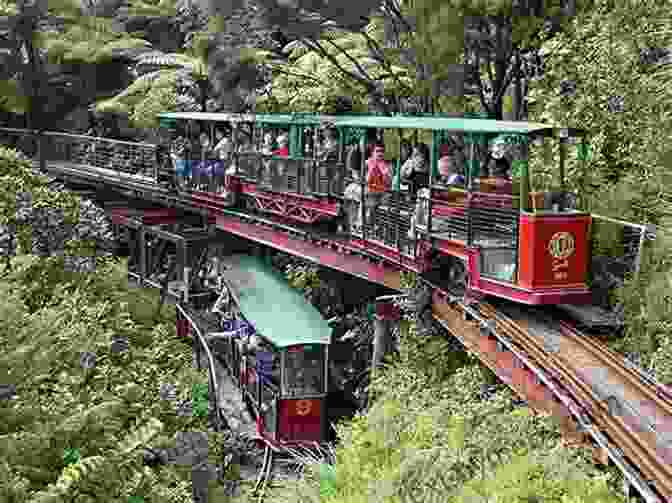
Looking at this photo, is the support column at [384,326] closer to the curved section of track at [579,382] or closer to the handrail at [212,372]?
the curved section of track at [579,382]

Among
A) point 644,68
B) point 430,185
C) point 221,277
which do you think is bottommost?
point 221,277

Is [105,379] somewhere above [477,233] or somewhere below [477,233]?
below

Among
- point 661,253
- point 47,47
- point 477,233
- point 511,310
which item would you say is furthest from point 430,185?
point 47,47

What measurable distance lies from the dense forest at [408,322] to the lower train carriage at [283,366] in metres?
1.00

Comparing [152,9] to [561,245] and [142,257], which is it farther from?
[561,245]

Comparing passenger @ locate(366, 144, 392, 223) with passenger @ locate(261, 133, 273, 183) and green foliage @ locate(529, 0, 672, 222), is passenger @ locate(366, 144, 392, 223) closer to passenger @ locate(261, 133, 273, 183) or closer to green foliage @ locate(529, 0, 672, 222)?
green foliage @ locate(529, 0, 672, 222)

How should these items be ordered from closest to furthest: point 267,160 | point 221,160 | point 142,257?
1. point 267,160
2. point 221,160
3. point 142,257

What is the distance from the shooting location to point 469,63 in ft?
58.9

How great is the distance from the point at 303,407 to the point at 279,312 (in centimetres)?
232

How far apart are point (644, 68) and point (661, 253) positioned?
13.9 ft

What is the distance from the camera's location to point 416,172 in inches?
554

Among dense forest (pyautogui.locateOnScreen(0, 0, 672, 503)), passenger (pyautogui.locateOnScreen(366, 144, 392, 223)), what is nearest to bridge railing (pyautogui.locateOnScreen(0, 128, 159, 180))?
dense forest (pyautogui.locateOnScreen(0, 0, 672, 503))

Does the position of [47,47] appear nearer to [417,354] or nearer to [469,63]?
[469,63]

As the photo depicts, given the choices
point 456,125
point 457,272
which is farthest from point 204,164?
point 456,125
